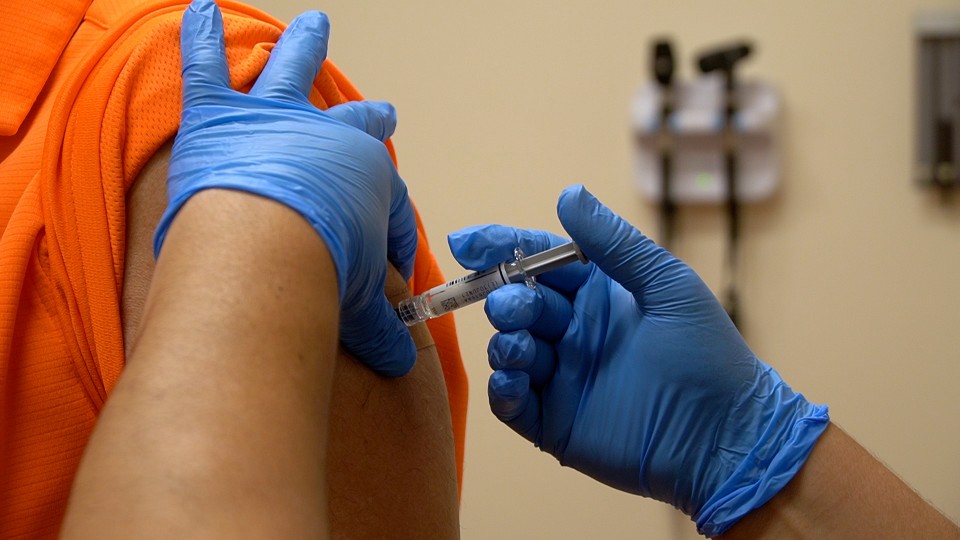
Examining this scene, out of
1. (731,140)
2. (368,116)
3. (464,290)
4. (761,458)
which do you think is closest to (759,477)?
(761,458)

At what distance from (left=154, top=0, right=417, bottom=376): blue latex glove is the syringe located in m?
0.05

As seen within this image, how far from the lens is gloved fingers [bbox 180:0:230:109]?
83cm

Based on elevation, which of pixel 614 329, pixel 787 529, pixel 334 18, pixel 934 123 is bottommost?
pixel 787 529

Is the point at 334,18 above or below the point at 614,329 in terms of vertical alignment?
above

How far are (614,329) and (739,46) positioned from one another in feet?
4.18

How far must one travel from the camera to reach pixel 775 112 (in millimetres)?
2137

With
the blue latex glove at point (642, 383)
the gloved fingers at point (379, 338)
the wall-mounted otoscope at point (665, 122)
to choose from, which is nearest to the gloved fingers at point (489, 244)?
the blue latex glove at point (642, 383)

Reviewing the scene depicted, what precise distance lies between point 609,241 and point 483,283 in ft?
0.50

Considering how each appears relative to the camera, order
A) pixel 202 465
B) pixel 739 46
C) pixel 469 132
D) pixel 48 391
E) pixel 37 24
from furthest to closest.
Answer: pixel 469 132, pixel 739 46, pixel 37 24, pixel 48 391, pixel 202 465

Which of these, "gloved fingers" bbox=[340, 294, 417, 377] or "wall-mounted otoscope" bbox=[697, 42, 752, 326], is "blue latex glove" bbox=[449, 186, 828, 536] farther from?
"wall-mounted otoscope" bbox=[697, 42, 752, 326]

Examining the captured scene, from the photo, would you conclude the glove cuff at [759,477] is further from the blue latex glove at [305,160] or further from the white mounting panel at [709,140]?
the white mounting panel at [709,140]

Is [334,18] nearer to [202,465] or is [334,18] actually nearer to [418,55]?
[418,55]

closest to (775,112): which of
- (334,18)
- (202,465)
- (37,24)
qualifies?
(334,18)

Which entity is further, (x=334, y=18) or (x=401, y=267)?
(x=334, y=18)
